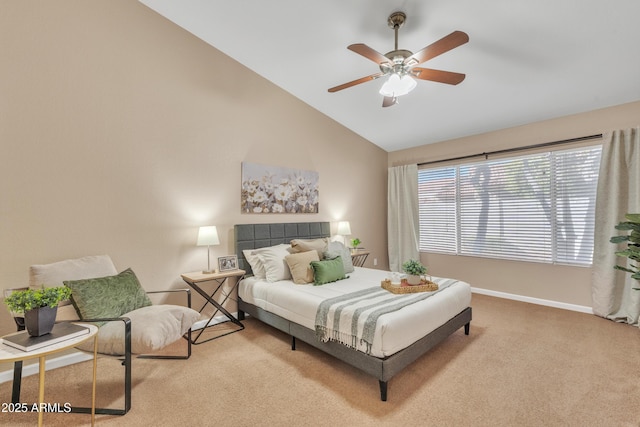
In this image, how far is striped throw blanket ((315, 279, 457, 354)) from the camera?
2.22 meters

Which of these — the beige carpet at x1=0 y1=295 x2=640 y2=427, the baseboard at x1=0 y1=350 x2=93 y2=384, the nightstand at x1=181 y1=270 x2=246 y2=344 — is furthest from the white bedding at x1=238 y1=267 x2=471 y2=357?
the baseboard at x1=0 y1=350 x2=93 y2=384

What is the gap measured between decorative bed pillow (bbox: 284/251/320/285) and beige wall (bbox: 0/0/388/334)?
36.8 inches

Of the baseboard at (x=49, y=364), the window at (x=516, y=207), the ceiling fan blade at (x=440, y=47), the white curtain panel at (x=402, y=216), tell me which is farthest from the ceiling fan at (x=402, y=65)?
the baseboard at (x=49, y=364)

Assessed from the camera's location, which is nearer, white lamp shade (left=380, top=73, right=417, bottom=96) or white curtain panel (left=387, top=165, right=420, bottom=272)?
white lamp shade (left=380, top=73, right=417, bottom=96)

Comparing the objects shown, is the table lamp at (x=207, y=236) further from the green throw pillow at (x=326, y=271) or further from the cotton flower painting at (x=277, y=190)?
the green throw pillow at (x=326, y=271)

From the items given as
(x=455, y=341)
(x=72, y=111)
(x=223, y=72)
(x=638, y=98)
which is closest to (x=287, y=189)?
(x=223, y=72)

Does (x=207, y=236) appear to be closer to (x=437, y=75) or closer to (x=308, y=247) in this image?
(x=308, y=247)

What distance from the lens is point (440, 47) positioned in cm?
219

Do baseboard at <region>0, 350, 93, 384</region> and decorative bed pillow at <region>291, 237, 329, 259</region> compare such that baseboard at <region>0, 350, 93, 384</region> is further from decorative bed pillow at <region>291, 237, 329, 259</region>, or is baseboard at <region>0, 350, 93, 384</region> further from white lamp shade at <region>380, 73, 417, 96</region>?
white lamp shade at <region>380, 73, 417, 96</region>

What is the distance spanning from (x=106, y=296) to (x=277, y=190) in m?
2.42

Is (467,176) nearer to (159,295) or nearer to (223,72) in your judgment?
(223,72)

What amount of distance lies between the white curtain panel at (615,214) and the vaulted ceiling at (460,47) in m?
0.60

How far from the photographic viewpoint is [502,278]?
459 cm

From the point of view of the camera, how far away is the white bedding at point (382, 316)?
2.15 m
